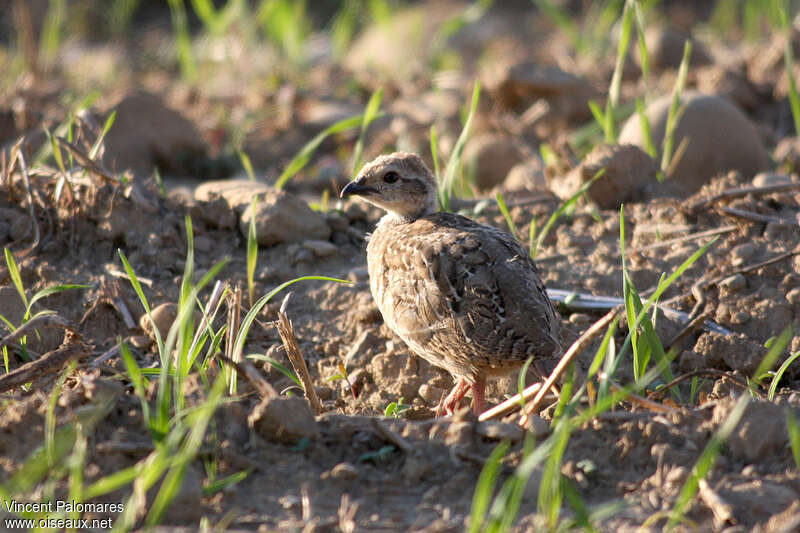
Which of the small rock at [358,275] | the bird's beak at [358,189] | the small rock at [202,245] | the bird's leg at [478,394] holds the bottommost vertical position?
the bird's leg at [478,394]

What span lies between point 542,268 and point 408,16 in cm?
841

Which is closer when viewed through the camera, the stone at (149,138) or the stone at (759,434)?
the stone at (759,434)

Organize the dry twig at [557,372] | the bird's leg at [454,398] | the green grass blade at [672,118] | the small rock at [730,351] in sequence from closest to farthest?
the dry twig at [557,372] → the bird's leg at [454,398] → the small rock at [730,351] → the green grass blade at [672,118]

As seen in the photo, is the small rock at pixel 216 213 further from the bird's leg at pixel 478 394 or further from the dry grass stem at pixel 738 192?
the dry grass stem at pixel 738 192

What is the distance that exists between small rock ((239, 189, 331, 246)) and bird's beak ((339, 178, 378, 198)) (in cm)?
69

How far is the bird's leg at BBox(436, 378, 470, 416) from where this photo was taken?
16.4 ft

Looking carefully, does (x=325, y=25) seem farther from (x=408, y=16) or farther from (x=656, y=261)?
(x=656, y=261)

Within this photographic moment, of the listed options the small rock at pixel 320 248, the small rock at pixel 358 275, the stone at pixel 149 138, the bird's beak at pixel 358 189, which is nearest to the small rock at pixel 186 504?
the bird's beak at pixel 358 189

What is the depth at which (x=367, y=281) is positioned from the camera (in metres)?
5.90

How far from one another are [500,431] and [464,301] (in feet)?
3.55

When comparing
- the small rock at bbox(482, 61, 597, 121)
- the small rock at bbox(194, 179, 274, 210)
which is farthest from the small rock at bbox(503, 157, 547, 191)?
the small rock at bbox(194, 179, 274, 210)

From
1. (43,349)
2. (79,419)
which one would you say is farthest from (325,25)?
(79,419)

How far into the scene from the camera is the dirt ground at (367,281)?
3.51 meters

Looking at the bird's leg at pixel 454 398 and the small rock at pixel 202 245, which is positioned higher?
the small rock at pixel 202 245
